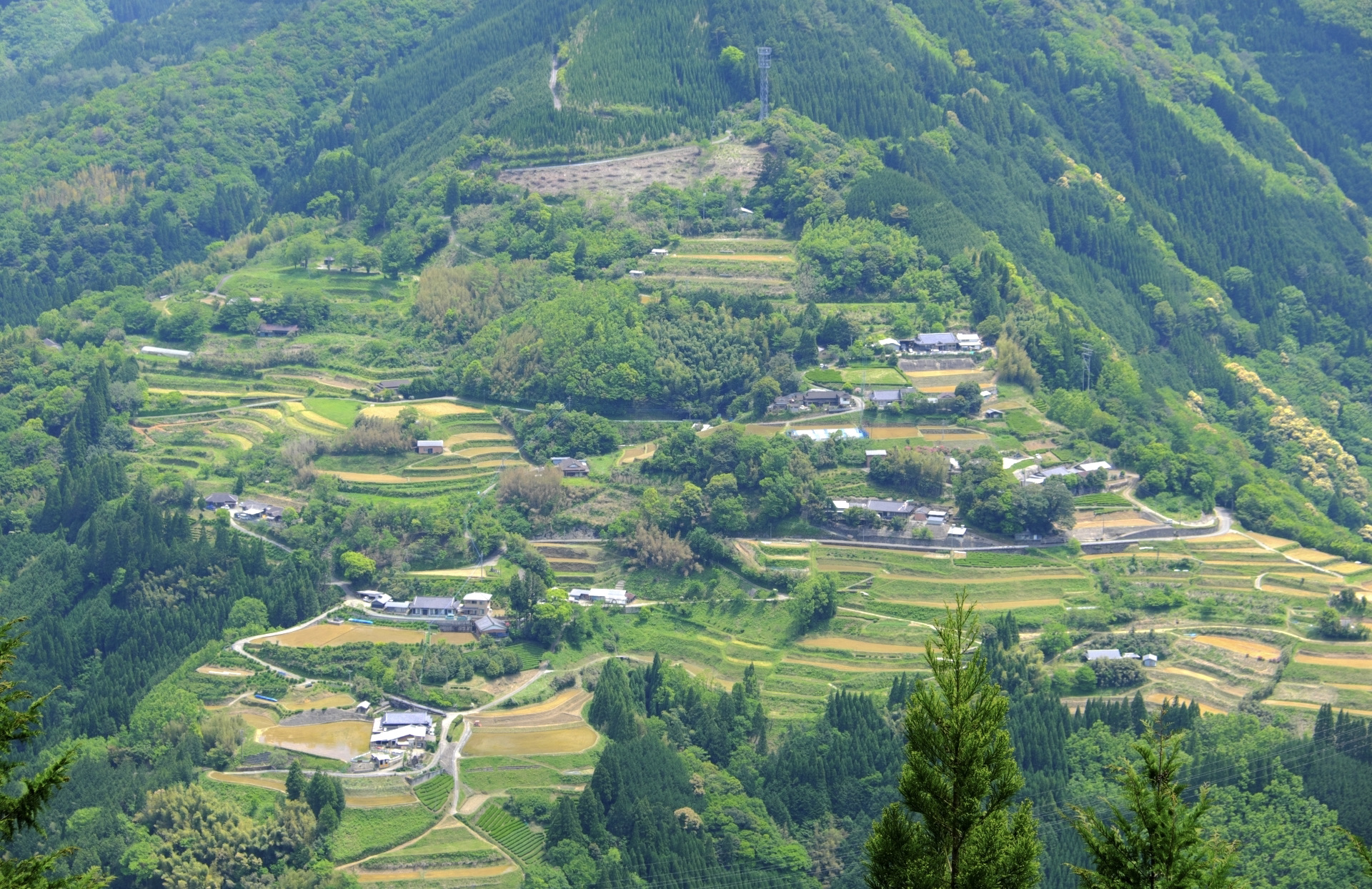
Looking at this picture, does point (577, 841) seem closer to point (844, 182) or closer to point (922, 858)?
point (922, 858)

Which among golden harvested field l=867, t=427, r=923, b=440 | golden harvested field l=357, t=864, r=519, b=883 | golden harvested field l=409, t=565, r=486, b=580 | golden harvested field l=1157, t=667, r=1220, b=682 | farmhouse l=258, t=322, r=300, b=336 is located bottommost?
golden harvested field l=357, t=864, r=519, b=883

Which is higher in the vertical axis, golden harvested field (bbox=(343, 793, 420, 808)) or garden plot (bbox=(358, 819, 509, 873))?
golden harvested field (bbox=(343, 793, 420, 808))

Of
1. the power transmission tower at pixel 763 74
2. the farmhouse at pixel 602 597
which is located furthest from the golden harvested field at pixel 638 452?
the power transmission tower at pixel 763 74

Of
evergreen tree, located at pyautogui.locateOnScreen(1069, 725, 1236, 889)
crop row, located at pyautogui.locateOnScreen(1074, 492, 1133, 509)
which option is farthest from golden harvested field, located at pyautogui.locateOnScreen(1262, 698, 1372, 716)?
evergreen tree, located at pyautogui.locateOnScreen(1069, 725, 1236, 889)

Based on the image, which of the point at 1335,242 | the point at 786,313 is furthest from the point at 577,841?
the point at 1335,242

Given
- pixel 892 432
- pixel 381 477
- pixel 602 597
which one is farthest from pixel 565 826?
pixel 892 432

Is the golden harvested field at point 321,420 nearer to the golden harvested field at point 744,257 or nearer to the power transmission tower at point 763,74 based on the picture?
the golden harvested field at point 744,257

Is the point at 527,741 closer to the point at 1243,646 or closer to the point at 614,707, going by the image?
the point at 614,707

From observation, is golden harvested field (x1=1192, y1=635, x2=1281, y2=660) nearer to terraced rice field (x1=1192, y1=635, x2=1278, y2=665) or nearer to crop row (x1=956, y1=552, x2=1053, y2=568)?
terraced rice field (x1=1192, y1=635, x2=1278, y2=665)
